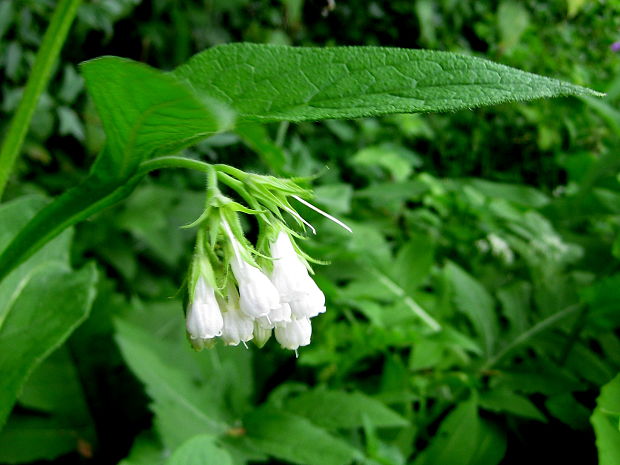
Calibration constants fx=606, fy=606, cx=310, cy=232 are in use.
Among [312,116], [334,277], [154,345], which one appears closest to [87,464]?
[154,345]

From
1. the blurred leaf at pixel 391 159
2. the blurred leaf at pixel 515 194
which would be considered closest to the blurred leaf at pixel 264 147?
the blurred leaf at pixel 515 194

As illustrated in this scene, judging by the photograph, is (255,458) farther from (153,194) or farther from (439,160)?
(439,160)

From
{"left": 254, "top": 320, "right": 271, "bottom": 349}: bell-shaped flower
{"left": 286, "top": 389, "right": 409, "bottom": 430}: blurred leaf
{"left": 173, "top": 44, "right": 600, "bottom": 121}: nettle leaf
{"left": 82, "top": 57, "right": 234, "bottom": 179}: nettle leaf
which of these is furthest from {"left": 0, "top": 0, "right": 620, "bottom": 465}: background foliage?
{"left": 173, "top": 44, "right": 600, "bottom": 121}: nettle leaf

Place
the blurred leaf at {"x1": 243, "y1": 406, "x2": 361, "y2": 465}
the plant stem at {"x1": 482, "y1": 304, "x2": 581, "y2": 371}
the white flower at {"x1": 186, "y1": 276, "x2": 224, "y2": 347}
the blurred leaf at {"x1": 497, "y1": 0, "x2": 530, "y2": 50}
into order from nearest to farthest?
the white flower at {"x1": 186, "y1": 276, "x2": 224, "y2": 347} < the blurred leaf at {"x1": 243, "y1": 406, "x2": 361, "y2": 465} < the plant stem at {"x1": 482, "y1": 304, "x2": 581, "y2": 371} < the blurred leaf at {"x1": 497, "y1": 0, "x2": 530, "y2": 50}

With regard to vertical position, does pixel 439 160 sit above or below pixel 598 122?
below

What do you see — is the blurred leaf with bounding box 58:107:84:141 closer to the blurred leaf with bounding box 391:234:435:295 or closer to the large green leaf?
the large green leaf

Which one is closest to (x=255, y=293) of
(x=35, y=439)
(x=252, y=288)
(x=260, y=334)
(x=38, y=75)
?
(x=252, y=288)
